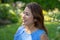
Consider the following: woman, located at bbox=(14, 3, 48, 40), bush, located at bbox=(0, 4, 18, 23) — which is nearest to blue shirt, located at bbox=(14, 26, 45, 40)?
woman, located at bbox=(14, 3, 48, 40)

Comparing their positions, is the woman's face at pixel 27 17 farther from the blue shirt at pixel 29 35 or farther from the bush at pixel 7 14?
the bush at pixel 7 14

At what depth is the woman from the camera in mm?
3105

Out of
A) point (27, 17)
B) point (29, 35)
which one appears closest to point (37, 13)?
point (27, 17)

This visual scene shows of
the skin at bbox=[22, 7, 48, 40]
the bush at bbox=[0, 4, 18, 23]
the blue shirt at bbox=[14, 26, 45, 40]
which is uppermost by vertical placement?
the skin at bbox=[22, 7, 48, 40]

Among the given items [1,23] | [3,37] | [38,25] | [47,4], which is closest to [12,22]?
[1,23]

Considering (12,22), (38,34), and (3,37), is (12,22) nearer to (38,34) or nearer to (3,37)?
(3,37)

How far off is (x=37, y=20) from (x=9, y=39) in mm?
5466

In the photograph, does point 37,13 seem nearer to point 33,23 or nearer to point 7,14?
point 33,23

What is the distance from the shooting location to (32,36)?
316 centimetres

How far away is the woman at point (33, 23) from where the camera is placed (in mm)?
3105

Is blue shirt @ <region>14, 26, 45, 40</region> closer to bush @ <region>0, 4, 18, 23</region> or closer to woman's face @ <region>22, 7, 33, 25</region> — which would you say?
woman's face @ <region>22, 7, 33, 25</region>

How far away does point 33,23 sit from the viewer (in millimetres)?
3164

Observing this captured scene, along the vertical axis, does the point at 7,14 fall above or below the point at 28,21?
below

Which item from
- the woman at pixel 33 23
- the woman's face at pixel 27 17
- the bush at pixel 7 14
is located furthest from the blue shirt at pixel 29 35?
the bush at pixel 7 14
